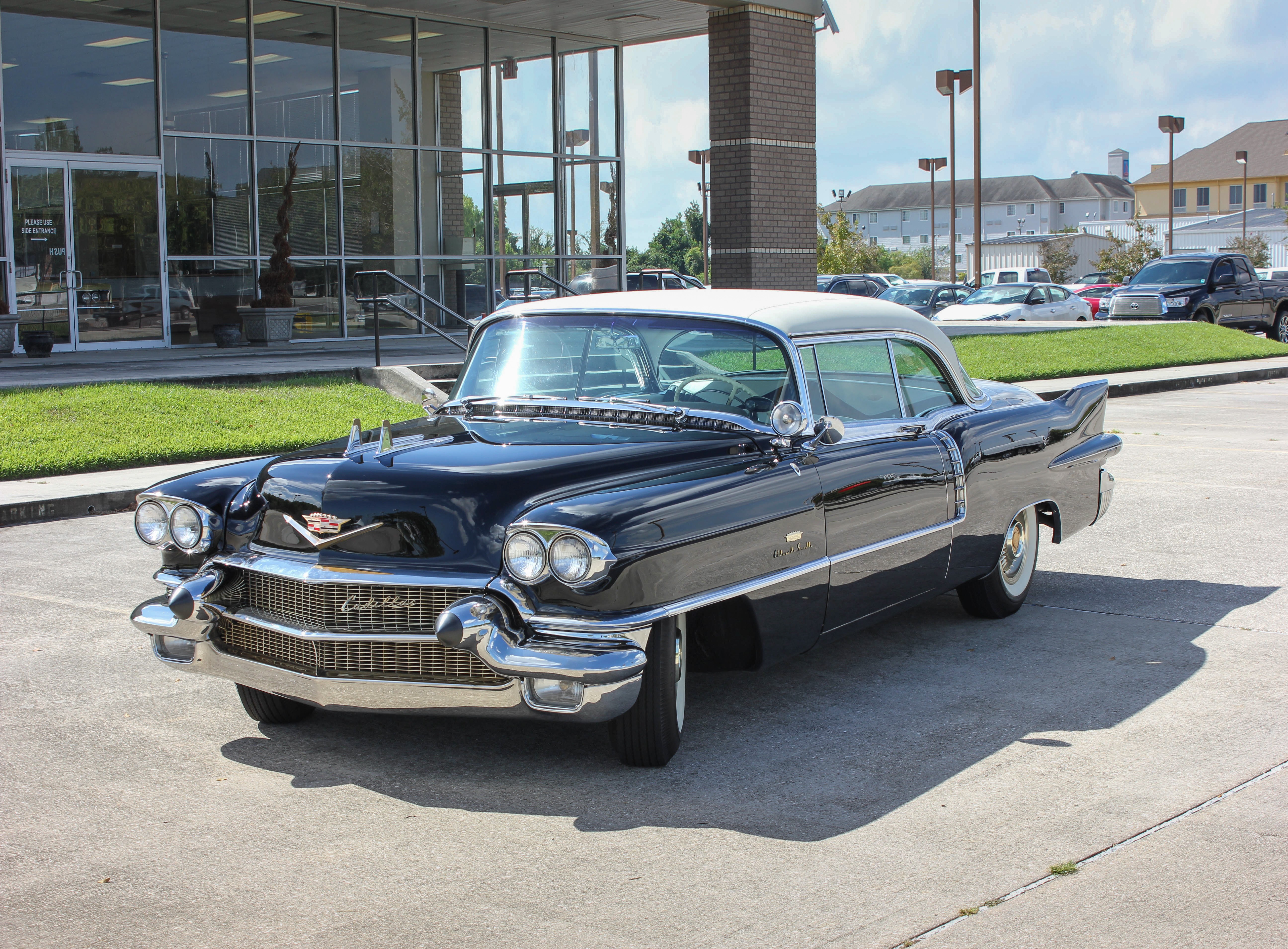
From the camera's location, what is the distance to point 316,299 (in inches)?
877

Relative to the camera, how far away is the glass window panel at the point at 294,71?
21.6 metres

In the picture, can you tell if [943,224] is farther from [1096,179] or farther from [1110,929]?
[1110,929]

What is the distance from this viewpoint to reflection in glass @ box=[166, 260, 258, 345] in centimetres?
2061

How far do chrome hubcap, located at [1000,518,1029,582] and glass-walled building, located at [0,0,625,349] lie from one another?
14.3m

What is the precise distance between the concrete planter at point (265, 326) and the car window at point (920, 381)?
16.5m

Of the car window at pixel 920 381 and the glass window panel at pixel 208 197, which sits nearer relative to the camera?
the car window at pixel 920 381

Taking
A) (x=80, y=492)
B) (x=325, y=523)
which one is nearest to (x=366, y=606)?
(x=325, y=523)

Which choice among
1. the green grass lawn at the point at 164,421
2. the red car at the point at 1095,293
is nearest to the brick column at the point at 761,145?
the green grass lawn at the point at 164,421

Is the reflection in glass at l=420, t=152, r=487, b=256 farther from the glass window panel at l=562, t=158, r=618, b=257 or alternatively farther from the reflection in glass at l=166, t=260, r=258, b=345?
the reflection in glass at l=166, t=260, r=258, b=345

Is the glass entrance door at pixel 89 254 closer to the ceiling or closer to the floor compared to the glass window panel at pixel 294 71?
closer to the floor

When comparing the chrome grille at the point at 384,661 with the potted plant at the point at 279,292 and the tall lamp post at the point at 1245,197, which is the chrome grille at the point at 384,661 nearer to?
the potted plant at the point at 279,292

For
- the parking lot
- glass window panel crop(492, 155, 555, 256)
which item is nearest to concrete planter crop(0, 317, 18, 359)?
glass window panel crop(492, 155, 555, 256)

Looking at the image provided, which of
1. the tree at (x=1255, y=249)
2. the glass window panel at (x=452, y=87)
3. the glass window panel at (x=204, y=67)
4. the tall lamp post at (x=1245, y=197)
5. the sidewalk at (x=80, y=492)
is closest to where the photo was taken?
the sidewalk at (x=80, y=492)

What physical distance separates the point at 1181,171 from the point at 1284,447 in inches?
4269
